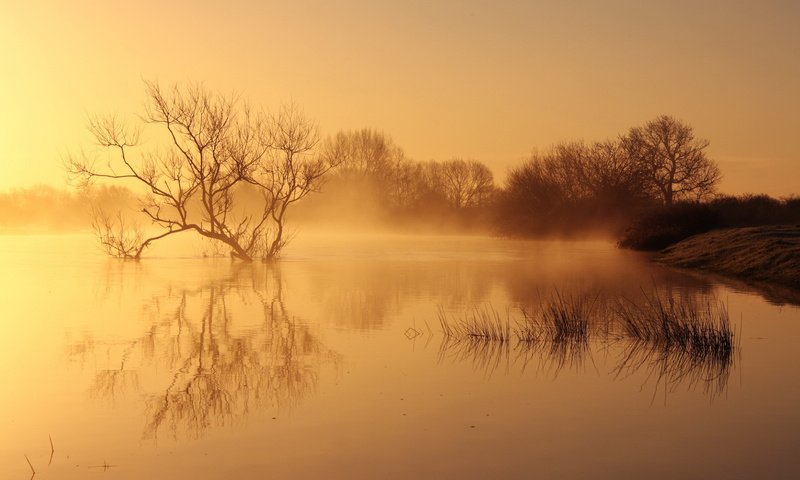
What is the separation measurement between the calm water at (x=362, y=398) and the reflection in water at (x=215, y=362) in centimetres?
4

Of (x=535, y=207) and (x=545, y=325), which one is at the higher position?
(x=535, y=207)

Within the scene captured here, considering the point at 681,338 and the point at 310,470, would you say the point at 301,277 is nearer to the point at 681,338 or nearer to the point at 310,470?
the point at 681,338

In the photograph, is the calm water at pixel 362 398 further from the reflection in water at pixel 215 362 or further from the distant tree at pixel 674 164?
the distant tree at pixel 674 164

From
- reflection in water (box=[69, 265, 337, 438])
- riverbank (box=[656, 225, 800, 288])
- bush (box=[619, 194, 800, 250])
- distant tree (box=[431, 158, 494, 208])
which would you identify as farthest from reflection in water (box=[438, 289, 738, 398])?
distant tree (box=[431, 158, 494, 208])

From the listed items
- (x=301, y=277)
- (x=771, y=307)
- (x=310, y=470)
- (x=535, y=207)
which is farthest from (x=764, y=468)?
(x=535, y=207)

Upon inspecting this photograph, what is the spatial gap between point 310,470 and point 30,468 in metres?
2.25

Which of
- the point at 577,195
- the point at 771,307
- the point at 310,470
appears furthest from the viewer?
the point at 577,195

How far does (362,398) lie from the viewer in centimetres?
922

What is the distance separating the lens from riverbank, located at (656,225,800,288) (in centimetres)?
2556

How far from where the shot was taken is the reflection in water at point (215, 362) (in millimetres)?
8617

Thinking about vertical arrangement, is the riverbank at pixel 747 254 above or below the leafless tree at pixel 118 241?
below

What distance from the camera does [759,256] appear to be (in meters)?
28.5

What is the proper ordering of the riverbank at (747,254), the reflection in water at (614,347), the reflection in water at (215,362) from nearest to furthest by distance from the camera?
the reflection in water at (215,362), the reflection in water at (614,347), the riverbank at (747,254)

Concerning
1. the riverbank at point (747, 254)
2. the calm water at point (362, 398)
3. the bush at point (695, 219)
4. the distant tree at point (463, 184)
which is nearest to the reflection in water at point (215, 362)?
the calm water at point (362, 398)
